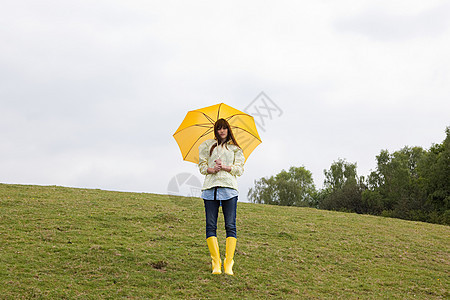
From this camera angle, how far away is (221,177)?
771 centimetres

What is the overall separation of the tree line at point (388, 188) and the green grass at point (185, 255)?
22241 millimetres

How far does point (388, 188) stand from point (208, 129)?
162 ft

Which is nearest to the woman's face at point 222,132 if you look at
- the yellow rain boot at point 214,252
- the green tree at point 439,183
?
the yellow rain boot at point 214,252

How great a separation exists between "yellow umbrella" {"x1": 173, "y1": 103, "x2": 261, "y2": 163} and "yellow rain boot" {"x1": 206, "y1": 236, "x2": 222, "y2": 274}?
1852 mm

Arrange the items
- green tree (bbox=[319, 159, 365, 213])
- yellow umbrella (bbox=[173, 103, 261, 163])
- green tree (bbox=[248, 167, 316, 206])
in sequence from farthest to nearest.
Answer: green tree (bbox=[248, 167, 316, 206])
green tree (bbox=[319, 159, 365, 213])
yellow umbrella (bbox=[173, 103, 261, 163])

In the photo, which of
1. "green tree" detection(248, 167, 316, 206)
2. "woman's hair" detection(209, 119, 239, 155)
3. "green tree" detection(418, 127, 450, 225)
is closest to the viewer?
"woman's hair" detection(209, 119, 239, 155)

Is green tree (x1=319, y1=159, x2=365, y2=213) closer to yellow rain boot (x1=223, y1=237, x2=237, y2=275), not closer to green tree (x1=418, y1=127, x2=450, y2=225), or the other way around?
green tree (x1=418, y1=127, x2=450, y2=225)

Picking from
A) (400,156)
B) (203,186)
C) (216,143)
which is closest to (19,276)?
(203,186)

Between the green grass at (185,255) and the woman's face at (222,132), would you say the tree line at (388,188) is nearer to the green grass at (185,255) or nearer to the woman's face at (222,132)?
the green grass at (185,255)

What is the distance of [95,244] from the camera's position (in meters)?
10.5

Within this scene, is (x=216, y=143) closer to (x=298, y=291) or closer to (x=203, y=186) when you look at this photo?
(x=203, y=186)

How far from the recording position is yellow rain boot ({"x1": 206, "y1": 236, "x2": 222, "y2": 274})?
791cm

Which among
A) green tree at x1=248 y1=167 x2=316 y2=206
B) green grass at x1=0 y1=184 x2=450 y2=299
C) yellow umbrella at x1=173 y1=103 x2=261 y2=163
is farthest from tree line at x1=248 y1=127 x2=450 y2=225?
yellow umbrella at x1=173 y1=103 x2=261 y2=163

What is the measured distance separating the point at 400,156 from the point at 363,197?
36.9 feet
